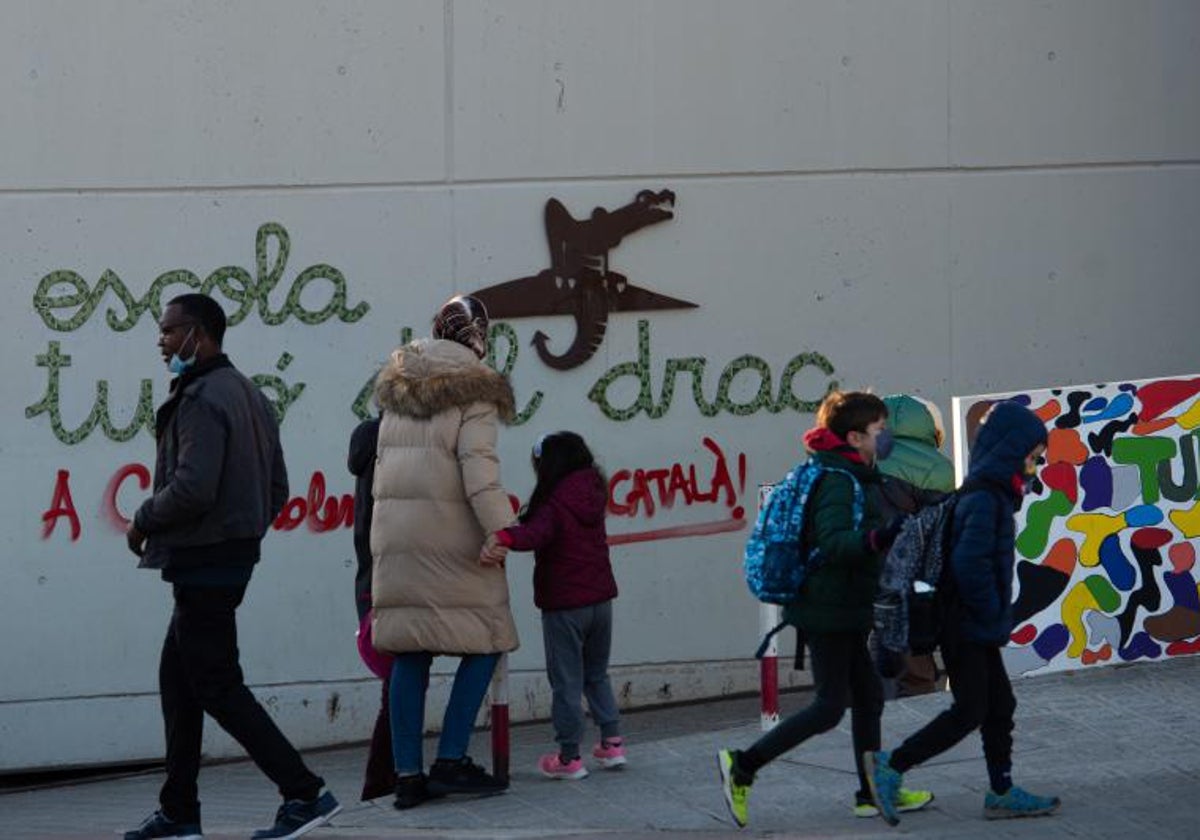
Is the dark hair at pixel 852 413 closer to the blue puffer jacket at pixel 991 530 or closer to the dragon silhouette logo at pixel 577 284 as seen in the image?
the blue puffer jacket at pixel 991 530

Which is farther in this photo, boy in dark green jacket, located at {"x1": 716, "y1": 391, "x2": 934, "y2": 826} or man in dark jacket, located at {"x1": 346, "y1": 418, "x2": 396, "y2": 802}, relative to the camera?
man in dark jacket, located at {"x1": 346, "y1": 418, "x2": 396, "y2": 802}

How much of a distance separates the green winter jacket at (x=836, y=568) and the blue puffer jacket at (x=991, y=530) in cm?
28

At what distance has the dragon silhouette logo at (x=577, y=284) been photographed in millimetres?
10180

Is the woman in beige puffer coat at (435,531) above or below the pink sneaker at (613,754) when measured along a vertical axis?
above

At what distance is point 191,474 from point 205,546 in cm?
25

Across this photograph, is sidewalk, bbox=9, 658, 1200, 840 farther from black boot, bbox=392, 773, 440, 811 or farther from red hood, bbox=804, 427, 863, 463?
red hood, bbox=804, 427, 863, 463

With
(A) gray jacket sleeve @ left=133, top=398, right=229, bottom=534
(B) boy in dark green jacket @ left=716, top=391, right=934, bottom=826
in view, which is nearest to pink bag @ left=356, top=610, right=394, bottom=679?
(A) gray jacket sleeve @ left=133, top=398, right=229, bottom=534

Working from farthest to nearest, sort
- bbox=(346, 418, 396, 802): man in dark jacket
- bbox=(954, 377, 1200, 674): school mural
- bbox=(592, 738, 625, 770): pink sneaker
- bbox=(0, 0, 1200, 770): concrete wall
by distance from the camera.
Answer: bbox=(0, 0, 1200, 770): concrete wall
bbox=(954, 377, 1200, 674): school mural
bbox=(592, 738, 625, 770): pink sneaker
bbox=(346, 418, 396, 802): man in dark jacket

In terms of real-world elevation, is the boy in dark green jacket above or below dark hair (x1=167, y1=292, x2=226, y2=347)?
below

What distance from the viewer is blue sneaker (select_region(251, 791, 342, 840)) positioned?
720 centimetres

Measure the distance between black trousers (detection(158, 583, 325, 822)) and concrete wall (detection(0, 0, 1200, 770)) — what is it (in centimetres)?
288

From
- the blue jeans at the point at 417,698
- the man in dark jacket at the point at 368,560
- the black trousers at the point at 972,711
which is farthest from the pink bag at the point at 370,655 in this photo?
the black trousers at the point at 972,711

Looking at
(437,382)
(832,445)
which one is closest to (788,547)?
(832,445)

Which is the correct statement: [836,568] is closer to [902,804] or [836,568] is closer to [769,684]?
[902,804]
